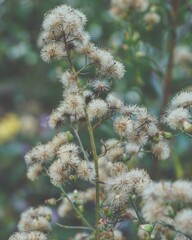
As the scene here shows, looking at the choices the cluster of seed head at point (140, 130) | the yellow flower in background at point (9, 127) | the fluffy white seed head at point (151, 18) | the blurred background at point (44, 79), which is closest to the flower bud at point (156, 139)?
the cluster of seed head at point (140, 130)

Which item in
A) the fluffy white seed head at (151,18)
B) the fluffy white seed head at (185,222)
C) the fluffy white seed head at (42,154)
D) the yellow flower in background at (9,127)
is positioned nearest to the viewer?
the fluffy white seed head at (185,222)

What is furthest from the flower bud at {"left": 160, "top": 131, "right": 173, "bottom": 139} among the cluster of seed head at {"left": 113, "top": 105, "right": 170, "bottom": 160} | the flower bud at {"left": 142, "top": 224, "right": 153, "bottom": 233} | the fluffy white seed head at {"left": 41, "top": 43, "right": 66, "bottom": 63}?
the fluffy white seed head at {"left": 41, "top": 43, "right": 66, "bottom": 63}

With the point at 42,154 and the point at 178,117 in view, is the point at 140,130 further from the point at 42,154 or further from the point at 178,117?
the point at 42,154

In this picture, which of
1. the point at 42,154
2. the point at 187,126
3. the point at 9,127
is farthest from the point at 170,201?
the point at 9,127

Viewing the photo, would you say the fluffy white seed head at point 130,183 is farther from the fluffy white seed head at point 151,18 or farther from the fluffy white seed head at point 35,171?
the fluffy white seed head at point 151,18

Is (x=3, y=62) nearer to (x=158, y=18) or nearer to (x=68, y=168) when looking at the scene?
(x=158, y=18)

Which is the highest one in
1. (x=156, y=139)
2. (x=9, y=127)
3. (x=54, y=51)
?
(x=9, y=127)

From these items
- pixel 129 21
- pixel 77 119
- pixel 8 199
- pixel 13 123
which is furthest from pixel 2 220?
pixel 77 119

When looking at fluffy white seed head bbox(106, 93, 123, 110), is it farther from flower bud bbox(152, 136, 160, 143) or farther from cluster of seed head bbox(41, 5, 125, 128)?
flower bud bbox(152, 136, 160, 143)
